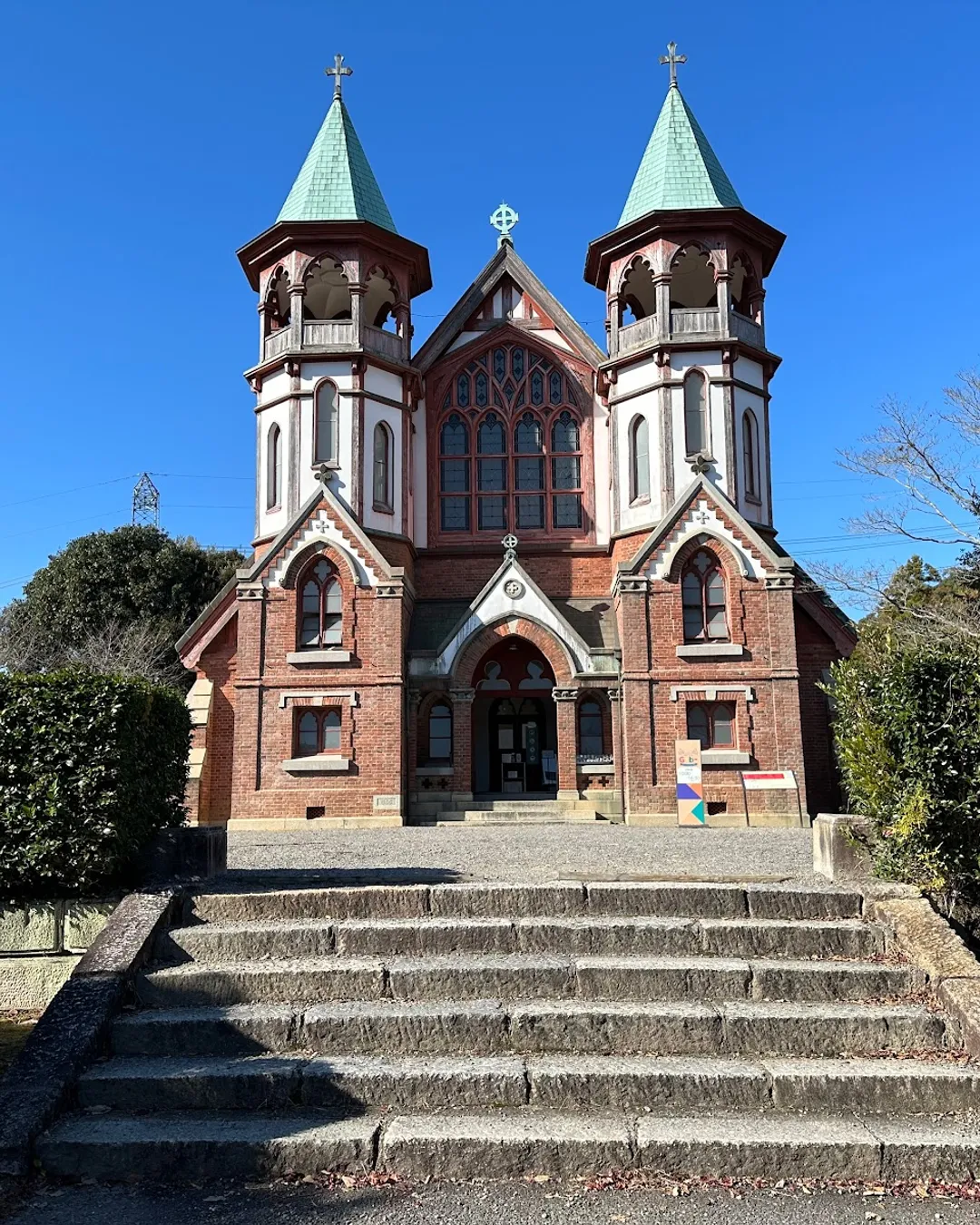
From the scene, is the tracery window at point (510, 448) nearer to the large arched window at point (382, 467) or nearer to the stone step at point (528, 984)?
the large arched window at point (382, 467)

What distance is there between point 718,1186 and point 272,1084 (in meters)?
2.58

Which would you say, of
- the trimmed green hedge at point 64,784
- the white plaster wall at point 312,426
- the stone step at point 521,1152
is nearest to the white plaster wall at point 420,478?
the white plaster wall at point 312,426

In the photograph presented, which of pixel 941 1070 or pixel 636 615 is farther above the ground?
pixel 636 615

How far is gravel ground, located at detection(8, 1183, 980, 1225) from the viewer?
4.98m

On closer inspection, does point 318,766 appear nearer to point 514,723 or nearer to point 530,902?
point 514,723

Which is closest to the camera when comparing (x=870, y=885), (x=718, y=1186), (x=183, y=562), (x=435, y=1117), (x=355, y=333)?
(x=718, y=1186)

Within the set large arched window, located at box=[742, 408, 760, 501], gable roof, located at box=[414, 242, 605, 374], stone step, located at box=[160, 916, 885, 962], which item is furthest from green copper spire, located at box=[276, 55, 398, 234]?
stone step, located at box=[160, 916, 885, 962]

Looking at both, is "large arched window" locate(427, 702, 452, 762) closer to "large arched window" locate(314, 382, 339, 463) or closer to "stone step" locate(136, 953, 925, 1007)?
"large arched window" locate(314, 382, 339, 463)

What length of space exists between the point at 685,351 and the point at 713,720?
9.86 m

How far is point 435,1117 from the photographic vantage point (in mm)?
5824

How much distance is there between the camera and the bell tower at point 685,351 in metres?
27.1

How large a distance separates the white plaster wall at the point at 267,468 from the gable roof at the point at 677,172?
1109 cm

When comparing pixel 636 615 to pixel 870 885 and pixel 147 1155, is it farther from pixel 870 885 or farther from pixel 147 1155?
pixel 147 1155

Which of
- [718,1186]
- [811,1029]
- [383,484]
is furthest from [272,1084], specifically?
[383,484]
